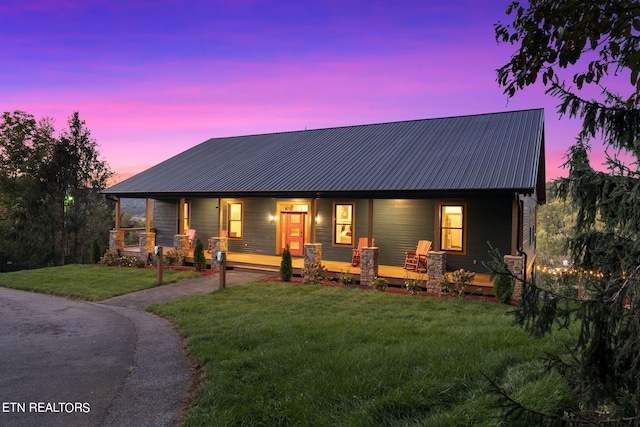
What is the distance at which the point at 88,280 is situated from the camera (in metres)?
13.7

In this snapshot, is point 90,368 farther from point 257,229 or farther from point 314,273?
point 257,229

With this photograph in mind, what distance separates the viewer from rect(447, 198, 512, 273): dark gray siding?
13.1 meters

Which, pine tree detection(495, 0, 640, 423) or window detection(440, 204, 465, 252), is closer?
pine tree detection(495, 0, 640, 423)

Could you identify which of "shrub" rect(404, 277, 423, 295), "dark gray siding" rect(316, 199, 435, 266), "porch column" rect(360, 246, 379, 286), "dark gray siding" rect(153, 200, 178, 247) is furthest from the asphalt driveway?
"dark gray siding" rect(153, 200, 178, 247)

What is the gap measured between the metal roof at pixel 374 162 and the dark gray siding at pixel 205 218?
1508 millimetres

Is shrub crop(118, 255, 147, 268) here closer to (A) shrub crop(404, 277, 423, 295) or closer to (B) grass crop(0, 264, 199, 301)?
(B) grass crop(0, 264, 199, 301)

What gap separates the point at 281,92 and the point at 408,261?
723 inches

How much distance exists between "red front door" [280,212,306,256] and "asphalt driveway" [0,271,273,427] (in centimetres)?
770

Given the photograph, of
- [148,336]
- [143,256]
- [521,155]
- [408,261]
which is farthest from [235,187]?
[521,155]

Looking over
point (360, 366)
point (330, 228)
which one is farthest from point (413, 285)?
point (360, 366)

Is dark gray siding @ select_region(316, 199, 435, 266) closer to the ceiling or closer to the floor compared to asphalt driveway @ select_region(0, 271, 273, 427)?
closer to the ceiling

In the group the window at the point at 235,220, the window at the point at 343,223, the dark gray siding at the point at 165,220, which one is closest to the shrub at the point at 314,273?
the window at the point at 343,223

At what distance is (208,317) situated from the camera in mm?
8258

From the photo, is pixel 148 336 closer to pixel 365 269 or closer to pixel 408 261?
pixel 365 269
